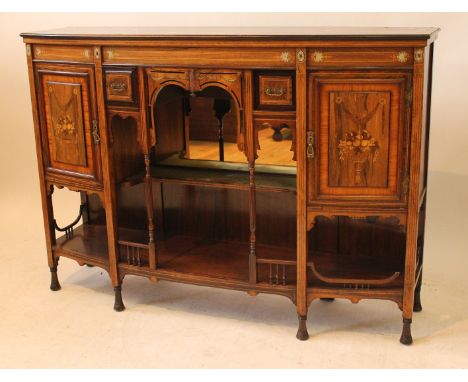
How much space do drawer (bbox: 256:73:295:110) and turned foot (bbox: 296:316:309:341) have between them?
1049 millimetres

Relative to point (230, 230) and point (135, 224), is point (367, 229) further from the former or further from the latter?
point (135, 224)

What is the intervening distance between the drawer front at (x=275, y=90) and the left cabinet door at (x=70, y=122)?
2.96 feet

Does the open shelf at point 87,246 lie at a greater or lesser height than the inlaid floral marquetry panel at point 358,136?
lesser

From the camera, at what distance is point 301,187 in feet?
12.4

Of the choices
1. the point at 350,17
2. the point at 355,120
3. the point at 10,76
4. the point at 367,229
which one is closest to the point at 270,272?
the point at 367,229

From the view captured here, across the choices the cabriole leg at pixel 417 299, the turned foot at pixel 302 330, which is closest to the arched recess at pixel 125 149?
the turned foot at pixel 302 330

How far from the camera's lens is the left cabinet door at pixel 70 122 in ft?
13.5

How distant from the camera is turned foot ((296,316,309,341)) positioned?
3.98 m

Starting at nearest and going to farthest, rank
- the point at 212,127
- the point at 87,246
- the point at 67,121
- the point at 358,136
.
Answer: the point at 358,136, the point at 67,121, the point at 212,127, the point at 87,246

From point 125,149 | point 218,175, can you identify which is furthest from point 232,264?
point 125,149

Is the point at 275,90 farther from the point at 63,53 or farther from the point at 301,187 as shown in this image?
the point at 63,53

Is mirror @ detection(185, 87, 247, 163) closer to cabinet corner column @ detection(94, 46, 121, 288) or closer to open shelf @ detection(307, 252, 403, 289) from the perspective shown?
cabinet corner column @ detection(94, 46, 121, 288)

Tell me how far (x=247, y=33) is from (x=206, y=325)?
1.50 meters

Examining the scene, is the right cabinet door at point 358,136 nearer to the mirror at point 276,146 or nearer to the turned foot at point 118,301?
the mirror at point 276,146
